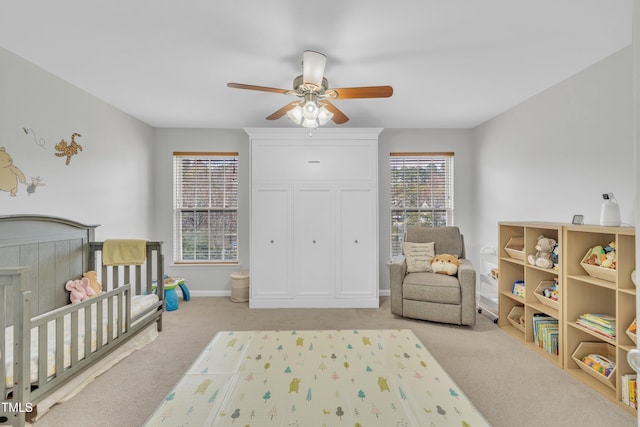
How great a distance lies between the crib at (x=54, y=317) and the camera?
5.14 feet

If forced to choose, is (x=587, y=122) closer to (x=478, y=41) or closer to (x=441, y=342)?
(x=478, y=41)

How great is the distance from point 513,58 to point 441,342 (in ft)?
8.12

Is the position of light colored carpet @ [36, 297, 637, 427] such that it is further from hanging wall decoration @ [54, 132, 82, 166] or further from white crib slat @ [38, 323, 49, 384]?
hanging wall decoration @ [54, 132, 82, 166]

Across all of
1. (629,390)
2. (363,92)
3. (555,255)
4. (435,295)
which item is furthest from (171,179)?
(629,390)

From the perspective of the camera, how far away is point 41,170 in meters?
2.52

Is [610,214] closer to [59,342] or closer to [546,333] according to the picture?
[546,333]

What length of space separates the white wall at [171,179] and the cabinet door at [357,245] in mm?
1545

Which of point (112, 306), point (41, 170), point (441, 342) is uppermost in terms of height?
point (41, 170)

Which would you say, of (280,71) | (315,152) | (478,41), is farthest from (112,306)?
(478,41)

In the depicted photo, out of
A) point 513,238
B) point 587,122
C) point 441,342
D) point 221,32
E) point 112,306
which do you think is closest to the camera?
point 221,32

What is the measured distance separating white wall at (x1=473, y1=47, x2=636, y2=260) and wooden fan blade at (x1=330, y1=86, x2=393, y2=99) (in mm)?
1741

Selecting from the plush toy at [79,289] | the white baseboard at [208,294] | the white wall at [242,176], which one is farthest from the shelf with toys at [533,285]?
the plush toy at [79,289]

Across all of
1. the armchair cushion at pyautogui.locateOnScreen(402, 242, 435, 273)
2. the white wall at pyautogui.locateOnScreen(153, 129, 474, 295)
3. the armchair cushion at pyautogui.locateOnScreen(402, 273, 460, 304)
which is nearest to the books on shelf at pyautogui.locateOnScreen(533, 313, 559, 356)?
the armchair cushion at pyautogui.locateOnScreen(402, 273, 460, 304)

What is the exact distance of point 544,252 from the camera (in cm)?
262
